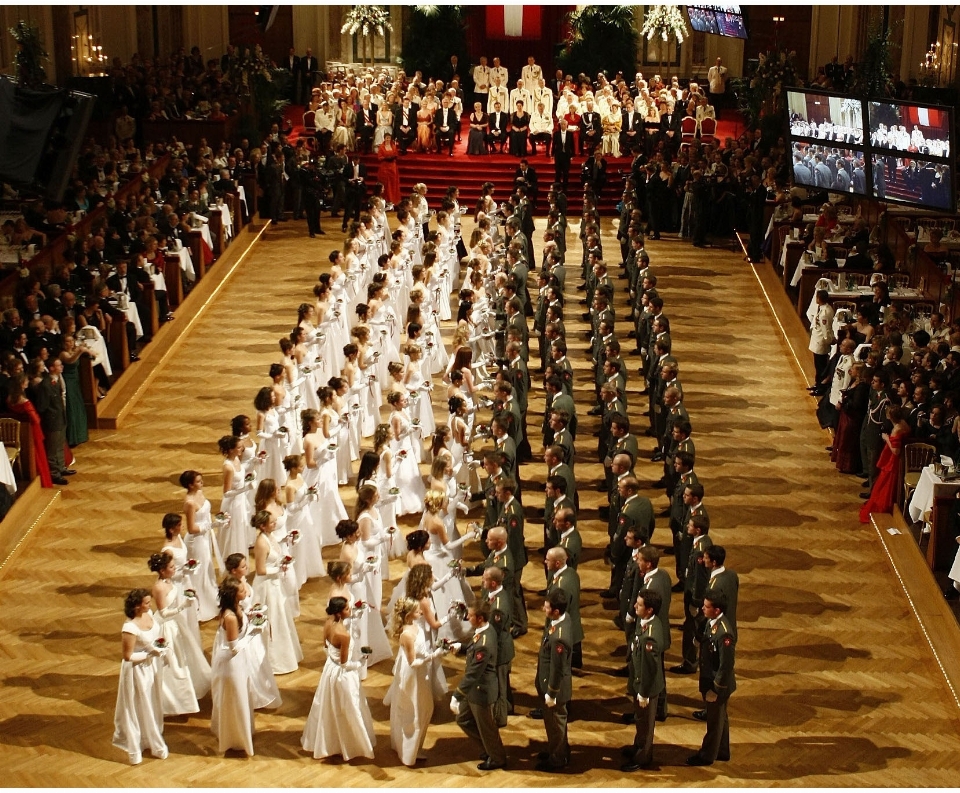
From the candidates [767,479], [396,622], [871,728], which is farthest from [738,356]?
[396,622]

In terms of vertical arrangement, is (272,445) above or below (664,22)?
below

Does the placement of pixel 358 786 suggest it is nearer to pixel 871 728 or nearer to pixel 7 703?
pixel 7 703

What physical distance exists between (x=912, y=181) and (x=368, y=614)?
8520mm

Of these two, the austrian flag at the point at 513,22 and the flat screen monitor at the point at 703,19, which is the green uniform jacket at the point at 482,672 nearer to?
the flat screen monitor at the point at 703,19

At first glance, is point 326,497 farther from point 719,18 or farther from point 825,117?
point 719,18

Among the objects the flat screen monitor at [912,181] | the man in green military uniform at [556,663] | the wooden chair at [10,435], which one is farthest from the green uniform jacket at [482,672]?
the flat screen monitor at [912,181]

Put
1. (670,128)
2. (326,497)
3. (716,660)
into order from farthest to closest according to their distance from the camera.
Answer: (670,128), (326,497), (716,660)

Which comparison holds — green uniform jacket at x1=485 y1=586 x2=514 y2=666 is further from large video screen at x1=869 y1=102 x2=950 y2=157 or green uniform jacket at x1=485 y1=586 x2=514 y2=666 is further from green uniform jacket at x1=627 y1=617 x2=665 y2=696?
large video screen at x1=869 y1=102 x2=950 y2=157

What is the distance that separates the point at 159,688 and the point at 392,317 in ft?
21.6

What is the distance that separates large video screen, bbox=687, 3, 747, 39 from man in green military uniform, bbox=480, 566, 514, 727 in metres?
12.8

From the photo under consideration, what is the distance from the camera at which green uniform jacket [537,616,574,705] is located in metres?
8.78

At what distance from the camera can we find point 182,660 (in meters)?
9.66

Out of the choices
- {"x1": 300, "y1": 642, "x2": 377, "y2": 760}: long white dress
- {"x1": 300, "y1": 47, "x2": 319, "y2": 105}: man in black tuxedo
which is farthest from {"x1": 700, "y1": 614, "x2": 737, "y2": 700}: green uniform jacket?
{"x1": 300, "y1": 47, "x2": 319, "y2": 105}: man in black tuxedo

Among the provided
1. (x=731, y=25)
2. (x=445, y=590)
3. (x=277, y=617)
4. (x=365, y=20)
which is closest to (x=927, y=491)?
(x=445, y=590)
